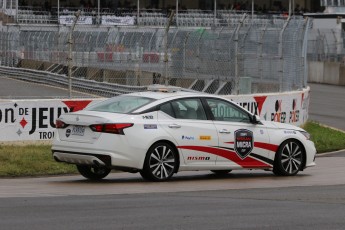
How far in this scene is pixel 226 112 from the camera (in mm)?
15453

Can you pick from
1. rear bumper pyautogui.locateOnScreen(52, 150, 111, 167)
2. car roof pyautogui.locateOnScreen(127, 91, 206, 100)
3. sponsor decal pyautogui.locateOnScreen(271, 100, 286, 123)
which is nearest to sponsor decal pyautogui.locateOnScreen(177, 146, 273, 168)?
car roof pyautogui.locateOnScreen(127, 91, 206, 100)

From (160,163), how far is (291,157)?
2.59 metres

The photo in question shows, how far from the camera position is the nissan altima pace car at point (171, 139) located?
14.2 meters

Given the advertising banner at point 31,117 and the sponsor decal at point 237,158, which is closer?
the sponsor decal at point 237,158

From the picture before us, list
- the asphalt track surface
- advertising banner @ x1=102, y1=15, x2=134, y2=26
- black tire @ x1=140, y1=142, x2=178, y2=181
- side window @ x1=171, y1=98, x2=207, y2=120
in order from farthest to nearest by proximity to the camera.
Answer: advertising banner @ x1=102, y1=15, x2=134, y2=26, side window @ x1=171, y1=98, x2=207, y2=120, black tire @ x1=140, y1=142, x2=178, y2=181, the asphalt track surface

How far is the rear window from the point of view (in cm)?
1472

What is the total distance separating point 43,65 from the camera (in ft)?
107

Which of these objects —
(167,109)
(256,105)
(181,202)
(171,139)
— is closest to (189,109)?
(167,109)

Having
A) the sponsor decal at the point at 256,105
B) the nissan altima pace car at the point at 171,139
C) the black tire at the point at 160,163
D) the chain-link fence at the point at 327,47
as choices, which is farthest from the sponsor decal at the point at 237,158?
the chain-link fence at the point at 327,47

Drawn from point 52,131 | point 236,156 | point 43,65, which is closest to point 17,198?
point 236,156

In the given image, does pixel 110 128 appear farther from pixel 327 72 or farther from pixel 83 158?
pixel 327 72

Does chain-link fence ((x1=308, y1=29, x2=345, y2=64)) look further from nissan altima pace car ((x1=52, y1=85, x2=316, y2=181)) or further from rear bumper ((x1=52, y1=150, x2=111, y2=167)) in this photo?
rear bumper ((x1=52, y1=150, x2=111, y2=167))

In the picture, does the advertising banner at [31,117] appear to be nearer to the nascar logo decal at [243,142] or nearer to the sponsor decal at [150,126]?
the nascar logo decal at [243,142]

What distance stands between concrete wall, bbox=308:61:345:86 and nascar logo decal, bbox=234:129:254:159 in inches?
1324
